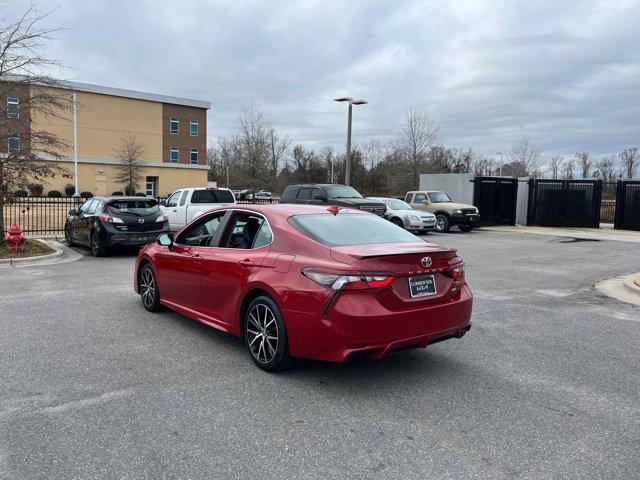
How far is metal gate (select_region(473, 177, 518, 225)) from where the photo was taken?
86.0ft

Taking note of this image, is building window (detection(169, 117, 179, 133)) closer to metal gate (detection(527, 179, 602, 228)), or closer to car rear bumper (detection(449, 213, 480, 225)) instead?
metal gate (detection(527, 179, 602, 228))

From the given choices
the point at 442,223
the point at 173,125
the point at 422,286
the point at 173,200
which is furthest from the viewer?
the point at 173,125

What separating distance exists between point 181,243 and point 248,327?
196 cm

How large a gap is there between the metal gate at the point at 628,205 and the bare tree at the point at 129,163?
1642 inches

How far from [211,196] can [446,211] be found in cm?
1078

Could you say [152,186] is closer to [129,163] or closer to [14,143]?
[129,163]

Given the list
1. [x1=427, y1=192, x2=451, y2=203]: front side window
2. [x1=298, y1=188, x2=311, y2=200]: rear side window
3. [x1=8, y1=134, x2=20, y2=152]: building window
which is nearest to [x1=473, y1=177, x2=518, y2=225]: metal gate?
[x1=427, y1=192, x2=451, y2=203]: front side window

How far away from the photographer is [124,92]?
54594 millimetres

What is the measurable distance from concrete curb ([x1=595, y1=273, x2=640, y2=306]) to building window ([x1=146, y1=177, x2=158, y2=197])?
53.1 m

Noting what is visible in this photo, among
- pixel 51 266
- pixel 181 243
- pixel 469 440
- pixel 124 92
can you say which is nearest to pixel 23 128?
pixel 51 266

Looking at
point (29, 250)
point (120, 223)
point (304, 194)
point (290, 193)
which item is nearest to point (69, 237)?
point (29, 250)

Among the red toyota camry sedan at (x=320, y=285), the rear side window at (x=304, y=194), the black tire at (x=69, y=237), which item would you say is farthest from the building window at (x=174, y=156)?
the red toyota camry sedan at (x=320, y=285)

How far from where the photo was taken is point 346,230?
506cm

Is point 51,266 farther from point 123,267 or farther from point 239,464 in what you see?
point 239,464
